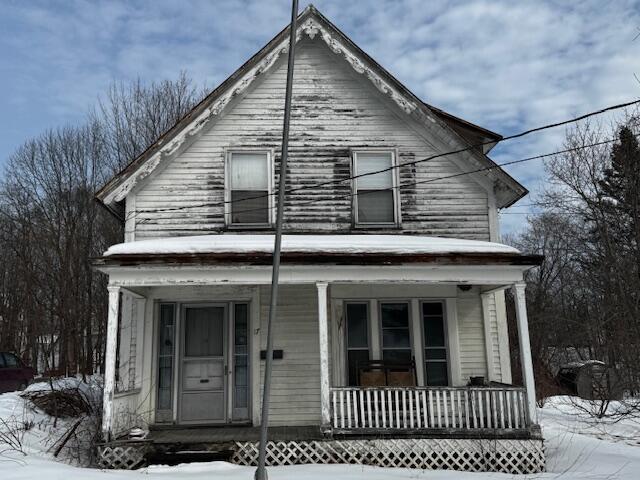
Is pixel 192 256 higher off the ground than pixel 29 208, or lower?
lower

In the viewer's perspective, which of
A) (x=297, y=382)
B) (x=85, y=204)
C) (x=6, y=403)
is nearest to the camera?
(x=297, y=382)

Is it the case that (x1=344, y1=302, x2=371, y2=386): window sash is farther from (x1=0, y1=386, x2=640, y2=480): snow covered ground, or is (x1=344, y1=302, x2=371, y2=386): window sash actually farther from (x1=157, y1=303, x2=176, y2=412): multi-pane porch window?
(x1=157, y1=303, x2=176, y2=412): multi-pane porch window

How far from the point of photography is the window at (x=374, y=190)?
1119cm

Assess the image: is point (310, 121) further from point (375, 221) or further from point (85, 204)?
point (85, 204)

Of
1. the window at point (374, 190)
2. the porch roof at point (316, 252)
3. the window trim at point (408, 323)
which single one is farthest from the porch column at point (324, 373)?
the window at point (374, 190)

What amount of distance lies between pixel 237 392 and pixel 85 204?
2155cm

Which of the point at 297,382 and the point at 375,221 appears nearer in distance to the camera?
the point at 297,382

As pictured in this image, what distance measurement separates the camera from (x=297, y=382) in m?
10.2

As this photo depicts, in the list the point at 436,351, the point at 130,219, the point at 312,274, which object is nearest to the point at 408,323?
the point at 436,351

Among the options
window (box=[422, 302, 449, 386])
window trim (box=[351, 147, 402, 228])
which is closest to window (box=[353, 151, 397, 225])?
window trim (box=[351, 147, 402, 228])

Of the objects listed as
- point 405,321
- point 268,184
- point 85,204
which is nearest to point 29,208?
point 85,204

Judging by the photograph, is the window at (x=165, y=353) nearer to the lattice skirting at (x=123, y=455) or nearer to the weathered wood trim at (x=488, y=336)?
the lattice skirting at (x=123, y=455)

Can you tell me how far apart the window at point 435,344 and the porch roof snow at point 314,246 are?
5.10ft

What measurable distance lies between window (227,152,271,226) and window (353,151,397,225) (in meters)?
1.87
